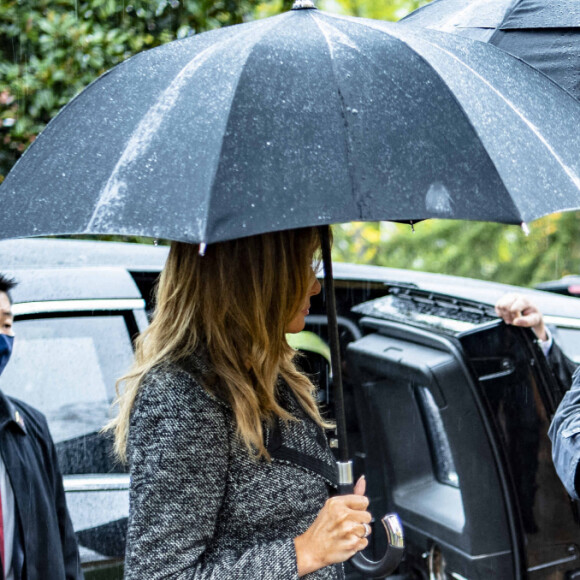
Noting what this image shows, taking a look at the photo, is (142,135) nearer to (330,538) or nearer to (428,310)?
(330,538)

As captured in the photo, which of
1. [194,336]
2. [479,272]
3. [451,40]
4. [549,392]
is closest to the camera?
[194,336]

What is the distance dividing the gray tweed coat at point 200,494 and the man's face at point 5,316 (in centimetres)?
89

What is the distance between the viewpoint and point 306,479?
1.74m

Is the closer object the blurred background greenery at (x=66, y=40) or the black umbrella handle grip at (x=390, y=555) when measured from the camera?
the black umbrella handle grip at (x=390, y=555)

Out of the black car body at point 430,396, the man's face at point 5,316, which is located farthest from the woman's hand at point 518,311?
the man's face at point 5,316

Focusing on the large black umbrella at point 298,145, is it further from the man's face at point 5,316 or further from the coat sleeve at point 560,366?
the coat sleeve at point 560,366

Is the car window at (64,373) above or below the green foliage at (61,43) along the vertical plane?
below

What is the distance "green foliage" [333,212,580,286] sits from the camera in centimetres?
1102

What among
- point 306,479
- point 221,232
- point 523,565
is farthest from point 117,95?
point 523,565

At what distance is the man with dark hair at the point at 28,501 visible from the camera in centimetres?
224

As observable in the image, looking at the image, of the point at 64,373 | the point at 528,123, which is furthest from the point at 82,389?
the point at 528,123

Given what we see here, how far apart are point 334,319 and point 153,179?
0.53m

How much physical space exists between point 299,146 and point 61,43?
3496 millimetres

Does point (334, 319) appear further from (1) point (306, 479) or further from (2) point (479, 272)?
(2) point (479, 272)
